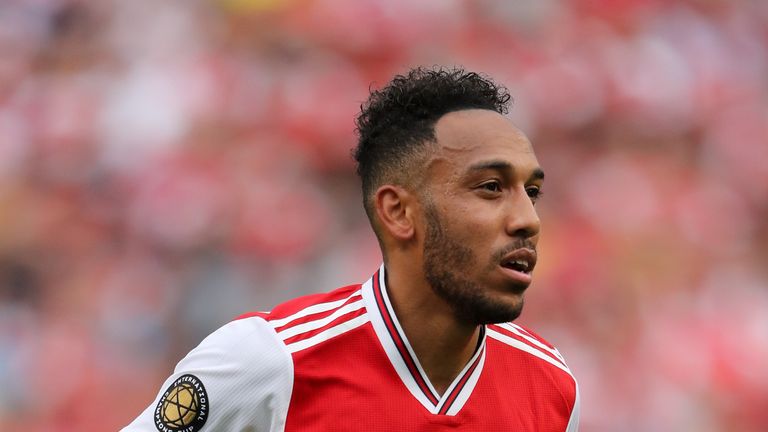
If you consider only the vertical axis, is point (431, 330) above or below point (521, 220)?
below

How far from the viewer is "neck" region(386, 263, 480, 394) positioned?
8.95ft

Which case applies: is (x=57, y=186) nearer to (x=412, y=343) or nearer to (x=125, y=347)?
(x=125, y=347)

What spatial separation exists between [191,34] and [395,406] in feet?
14.3

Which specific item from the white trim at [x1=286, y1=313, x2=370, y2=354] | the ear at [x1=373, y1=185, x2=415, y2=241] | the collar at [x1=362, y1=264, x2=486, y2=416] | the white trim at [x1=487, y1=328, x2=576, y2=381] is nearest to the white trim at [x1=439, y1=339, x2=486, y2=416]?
the collar at [x1=362, y1=264, x2=486, y2=416]

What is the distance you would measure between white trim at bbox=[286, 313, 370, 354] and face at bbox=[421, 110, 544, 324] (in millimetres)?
244

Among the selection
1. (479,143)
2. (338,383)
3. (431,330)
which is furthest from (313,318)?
(479,143)

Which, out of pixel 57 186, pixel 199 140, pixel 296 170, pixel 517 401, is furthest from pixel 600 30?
pixel 517 401

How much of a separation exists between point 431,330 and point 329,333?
282 millimetres

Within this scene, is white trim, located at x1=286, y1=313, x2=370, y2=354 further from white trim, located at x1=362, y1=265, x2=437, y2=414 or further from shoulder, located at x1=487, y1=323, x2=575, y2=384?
shoulder, located at x1=487, y1=323, x2=575, y2=384

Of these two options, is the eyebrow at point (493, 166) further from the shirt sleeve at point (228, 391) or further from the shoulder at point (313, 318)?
the shirt sleeve at point (228, 391)

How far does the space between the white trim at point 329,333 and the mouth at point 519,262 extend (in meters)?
0.45

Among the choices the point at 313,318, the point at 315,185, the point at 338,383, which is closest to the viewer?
the point at 338,383

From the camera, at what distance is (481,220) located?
2.56m

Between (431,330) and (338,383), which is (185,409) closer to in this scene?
(338,383)
